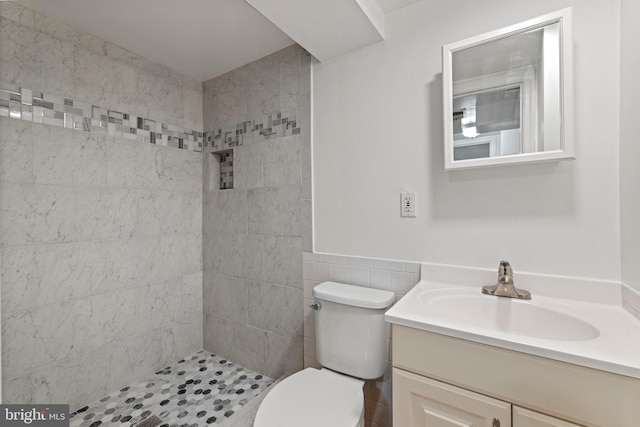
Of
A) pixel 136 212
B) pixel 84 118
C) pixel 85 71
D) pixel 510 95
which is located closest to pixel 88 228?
pixel 136 212

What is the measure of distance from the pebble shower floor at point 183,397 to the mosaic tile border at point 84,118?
1.64 metres

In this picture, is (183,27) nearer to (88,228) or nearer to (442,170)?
(88,228)

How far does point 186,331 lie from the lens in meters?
2.13

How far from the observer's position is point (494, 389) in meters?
0.76

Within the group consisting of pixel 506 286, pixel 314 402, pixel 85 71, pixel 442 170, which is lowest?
pixel 314 402

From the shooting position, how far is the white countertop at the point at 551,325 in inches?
26.1

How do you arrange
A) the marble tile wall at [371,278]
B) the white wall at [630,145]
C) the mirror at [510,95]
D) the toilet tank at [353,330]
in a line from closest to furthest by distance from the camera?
the white wall at [630,145] < the mirror at [510,95] < the toilet tank at [353,330] < the marble tile wall at [371,278]

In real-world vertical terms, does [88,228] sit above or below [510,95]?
below

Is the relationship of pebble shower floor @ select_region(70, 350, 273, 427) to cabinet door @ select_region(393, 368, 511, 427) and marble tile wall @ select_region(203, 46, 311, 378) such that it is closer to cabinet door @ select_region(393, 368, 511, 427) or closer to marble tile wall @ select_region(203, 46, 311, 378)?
marble tile wall @ select_region(203, 46, 311, 378)

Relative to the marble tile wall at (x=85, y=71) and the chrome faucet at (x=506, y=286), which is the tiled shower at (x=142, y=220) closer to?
the marble tile wall at (x=85, y=71)

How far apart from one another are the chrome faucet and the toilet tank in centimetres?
43

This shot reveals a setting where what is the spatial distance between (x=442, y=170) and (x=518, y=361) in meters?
0.80

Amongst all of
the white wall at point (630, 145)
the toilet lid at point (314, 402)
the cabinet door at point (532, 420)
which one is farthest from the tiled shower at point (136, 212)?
the white wall at point (630, 145)

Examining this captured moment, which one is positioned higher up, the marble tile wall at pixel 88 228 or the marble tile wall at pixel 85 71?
the marble tile wall at pixel 85 71
